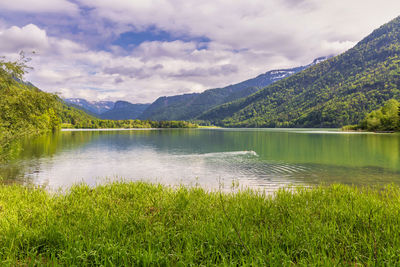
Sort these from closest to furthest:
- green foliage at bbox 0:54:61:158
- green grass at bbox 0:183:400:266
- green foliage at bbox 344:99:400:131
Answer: green grass at bbox 0:183:400:266
green foliage at bbox 0:54:61:158
green foliage at bbox 344:99:400:131

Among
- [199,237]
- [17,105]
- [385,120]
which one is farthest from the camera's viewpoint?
[385,120]

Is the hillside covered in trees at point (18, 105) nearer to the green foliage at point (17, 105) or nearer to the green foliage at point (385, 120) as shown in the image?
the green foliage at point (17, 105)

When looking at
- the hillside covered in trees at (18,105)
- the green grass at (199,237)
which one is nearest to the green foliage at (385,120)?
the green grass at (199,237)

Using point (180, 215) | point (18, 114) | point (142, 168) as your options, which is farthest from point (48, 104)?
point (142, 168)

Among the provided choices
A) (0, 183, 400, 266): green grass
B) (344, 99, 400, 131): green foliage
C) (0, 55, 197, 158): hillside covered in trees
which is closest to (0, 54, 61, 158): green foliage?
(0, 55, 197, 158): hillside covered in trees

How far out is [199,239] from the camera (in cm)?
679

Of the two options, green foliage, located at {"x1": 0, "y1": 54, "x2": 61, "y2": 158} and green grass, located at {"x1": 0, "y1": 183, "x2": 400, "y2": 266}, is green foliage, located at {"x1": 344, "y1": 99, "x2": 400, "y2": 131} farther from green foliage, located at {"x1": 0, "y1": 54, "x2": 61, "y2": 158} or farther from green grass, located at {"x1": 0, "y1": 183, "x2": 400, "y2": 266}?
green foliage, located at {"x1": 0, "y1": 54, "x2": 61, "y2": 158}

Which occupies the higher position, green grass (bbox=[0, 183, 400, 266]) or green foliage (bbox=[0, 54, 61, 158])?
green foliage (bbox=[0, 54, 61, 158])

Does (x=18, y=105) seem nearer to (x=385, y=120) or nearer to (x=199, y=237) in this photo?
(x=199, y=237)

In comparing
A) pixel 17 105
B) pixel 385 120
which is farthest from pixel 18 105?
pixel 385 120

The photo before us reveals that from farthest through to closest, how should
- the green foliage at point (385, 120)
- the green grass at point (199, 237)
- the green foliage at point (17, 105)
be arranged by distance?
the green foliage at point (385, 120) < the green foliage at point (17, 105) < the green grass at point (199, 237)

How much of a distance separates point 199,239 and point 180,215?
254cm

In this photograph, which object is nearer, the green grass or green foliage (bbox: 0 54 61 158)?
the green grass

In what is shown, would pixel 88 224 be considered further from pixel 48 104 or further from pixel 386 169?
pixel 386 169
